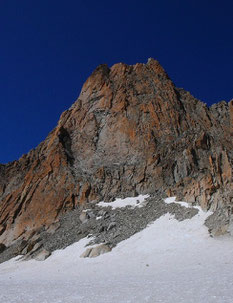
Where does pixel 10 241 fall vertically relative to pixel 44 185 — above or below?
below

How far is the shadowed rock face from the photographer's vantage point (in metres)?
41.0

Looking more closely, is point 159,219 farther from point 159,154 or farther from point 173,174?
point 159,154

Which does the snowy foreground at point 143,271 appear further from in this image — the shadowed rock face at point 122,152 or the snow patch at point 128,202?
the shadowed rock face at point 122,152

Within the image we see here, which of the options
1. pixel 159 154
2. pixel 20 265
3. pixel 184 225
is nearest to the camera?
pixel 184 225

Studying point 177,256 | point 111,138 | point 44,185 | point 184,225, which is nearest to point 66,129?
point 111,138

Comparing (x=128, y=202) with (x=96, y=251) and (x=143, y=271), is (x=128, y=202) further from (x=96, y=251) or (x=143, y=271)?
(x=143, y=271)

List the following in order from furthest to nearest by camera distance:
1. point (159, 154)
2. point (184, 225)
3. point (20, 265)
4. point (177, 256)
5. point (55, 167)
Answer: point (55, 167), point (159, 154), point (20, 265), point (184, 225), point (177, 256)

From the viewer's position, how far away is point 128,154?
49719 millimetres

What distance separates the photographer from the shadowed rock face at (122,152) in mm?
40969

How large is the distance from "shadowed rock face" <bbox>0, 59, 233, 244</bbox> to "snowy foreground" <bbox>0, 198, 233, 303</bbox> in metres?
7.03

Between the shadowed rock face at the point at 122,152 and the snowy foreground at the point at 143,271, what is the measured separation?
23.1 ft

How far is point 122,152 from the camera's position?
50.4 metres

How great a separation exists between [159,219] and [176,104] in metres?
33.6

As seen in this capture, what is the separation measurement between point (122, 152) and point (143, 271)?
1356 inches
